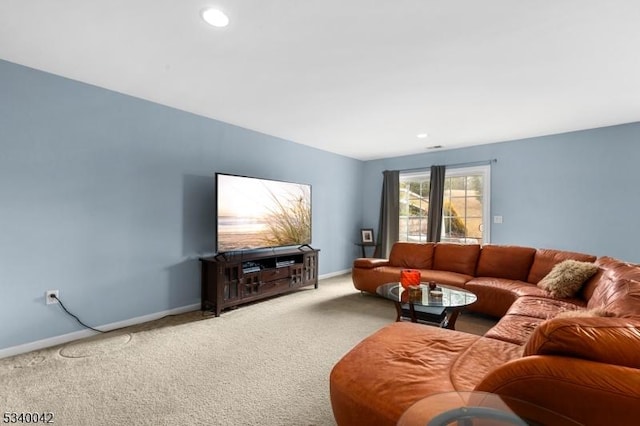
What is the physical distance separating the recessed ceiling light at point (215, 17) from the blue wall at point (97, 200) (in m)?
1.72

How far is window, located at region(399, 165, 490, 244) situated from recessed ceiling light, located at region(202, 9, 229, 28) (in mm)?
4483

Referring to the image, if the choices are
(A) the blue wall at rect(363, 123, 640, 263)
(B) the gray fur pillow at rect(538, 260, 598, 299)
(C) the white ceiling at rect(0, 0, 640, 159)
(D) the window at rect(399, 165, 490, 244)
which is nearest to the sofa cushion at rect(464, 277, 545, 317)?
(B) the gray fur pillow at rect(538, 260, 598, 299)

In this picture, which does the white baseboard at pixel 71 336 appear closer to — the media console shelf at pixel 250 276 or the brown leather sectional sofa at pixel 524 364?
the media console shelf at pixel 250 276

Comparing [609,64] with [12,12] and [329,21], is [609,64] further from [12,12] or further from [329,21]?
[12,12]

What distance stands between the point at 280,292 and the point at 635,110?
4738mm

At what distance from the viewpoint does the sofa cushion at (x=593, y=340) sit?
91 cm

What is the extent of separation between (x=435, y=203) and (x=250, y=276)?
347cm

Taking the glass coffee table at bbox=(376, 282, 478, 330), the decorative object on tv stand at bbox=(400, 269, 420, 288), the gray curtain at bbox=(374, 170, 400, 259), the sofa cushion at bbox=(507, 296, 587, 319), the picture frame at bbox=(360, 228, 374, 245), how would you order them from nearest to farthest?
the sofa cushion at bbox=(507, 296, 587, 319), the glass coffee table at bbox=(376, 282, 478, 330), the decorative object on tv stand at bbox=(400, 269, 420, 288), the gray curtain at bbox=(374, 170, 400, 259), the picture frame at bbox=(360, 228, 374, 245)

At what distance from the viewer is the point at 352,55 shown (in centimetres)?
228

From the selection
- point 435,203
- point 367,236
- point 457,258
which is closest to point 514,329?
point 457,258

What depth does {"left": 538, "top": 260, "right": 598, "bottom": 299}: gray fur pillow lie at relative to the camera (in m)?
2.79

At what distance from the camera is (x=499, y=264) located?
375cm

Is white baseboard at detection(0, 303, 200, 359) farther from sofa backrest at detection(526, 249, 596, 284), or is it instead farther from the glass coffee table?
sofa backrest at detection(526, 249, 596, 284)

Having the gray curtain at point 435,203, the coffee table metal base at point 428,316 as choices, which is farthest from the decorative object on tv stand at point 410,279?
the gray curtain at point 435,203
